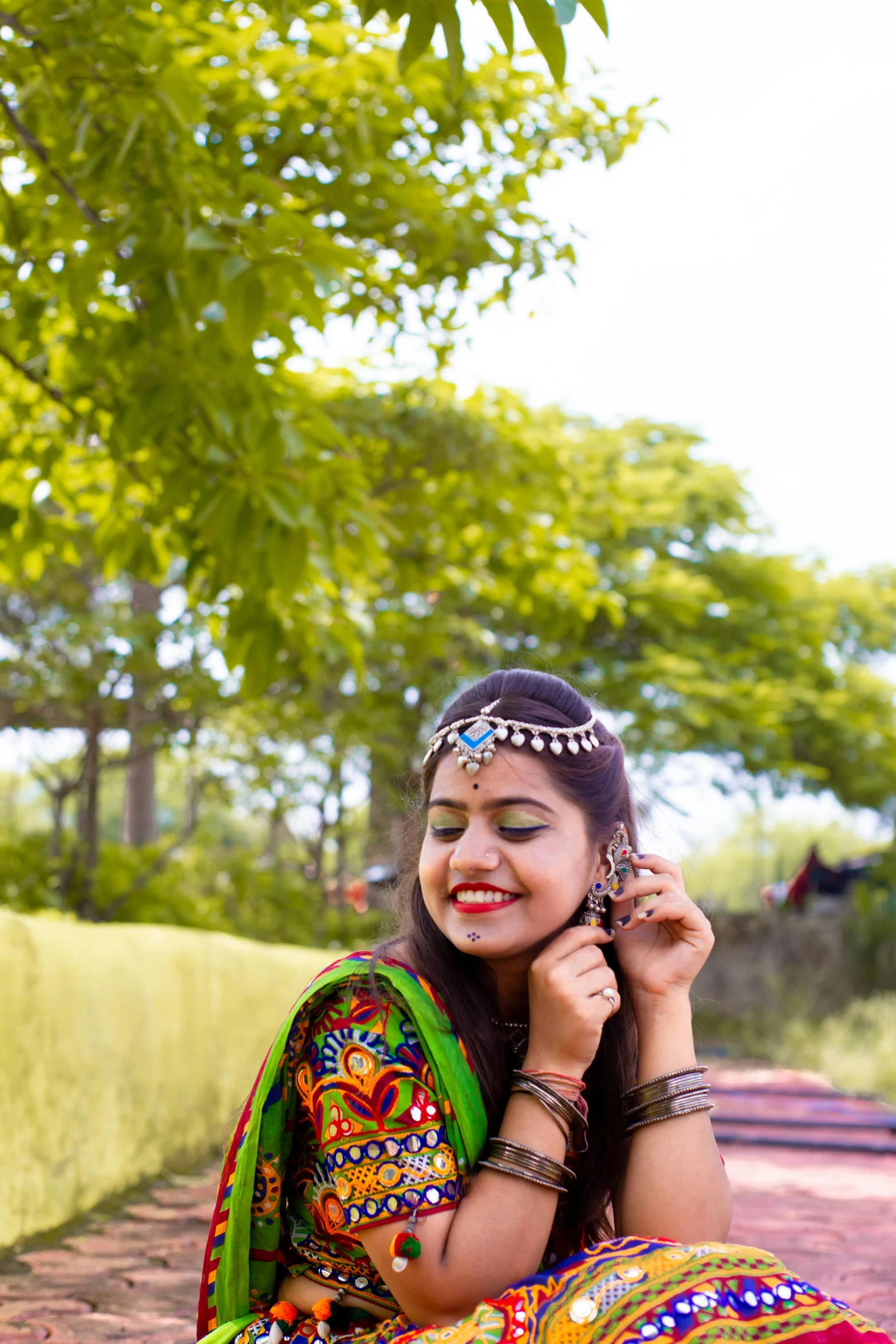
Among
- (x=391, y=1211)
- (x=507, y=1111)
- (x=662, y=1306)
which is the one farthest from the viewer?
(x=507, y=1111)

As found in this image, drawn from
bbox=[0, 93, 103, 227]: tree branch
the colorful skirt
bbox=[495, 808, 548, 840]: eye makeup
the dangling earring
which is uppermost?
bbox=[0, 93, 103, 227]: tree branch

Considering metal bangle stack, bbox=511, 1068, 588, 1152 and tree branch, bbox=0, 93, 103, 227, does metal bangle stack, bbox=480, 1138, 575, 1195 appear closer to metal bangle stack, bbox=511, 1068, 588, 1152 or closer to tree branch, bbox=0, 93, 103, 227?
metal bangle stack, bbox=511, 1068, 588, 1152

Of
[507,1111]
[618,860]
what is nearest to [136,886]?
[618,860]

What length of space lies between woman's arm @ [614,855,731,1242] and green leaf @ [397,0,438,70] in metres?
1.37

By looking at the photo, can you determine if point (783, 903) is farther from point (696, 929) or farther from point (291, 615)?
point (696, 929)

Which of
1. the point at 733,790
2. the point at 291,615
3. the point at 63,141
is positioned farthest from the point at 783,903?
the point at 63,141

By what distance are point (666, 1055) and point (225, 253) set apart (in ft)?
7.07

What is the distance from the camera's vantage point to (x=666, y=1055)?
1826 mm

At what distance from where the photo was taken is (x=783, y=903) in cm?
1609

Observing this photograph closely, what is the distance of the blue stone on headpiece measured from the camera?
181 cm

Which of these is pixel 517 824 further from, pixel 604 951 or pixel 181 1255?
pixel 181 1255

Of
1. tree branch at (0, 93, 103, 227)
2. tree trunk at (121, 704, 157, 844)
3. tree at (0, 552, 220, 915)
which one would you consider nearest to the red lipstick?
tree branch at (0, 93, 103, 227)

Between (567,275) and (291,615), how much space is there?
2.25m

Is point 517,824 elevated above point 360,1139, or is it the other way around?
point 517,824
